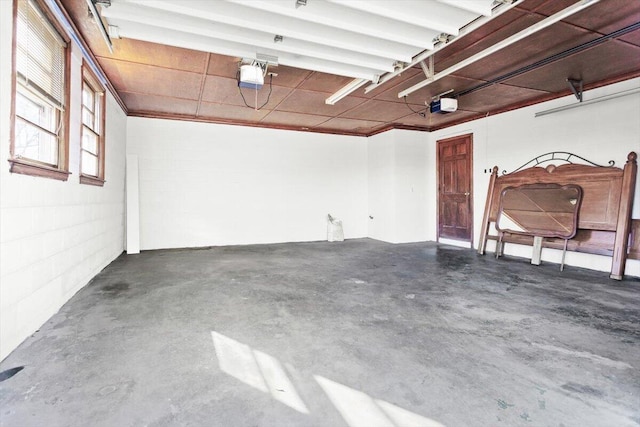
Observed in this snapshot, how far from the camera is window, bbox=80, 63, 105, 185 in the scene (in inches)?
158

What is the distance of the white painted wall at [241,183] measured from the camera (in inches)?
268

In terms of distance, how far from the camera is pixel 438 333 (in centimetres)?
266

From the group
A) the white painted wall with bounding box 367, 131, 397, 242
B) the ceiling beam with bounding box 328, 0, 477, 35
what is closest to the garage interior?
the ceiling beam with bounding box 328, 0, 477, 35

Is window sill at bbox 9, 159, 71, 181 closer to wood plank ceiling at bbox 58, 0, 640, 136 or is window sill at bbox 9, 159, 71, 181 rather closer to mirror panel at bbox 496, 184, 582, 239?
wood plank ceiling at bbox 58, 0, 640, 136

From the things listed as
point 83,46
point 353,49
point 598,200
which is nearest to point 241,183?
point 83,46

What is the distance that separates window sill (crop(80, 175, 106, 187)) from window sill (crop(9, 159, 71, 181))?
0.60m

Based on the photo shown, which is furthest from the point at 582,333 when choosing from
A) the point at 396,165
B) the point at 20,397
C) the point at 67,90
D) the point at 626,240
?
the point at 396,165

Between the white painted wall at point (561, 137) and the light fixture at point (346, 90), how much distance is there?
3301mm

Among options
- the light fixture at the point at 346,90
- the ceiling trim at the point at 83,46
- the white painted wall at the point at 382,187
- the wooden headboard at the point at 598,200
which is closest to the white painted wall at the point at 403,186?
the white painted wall at the point at 382,187

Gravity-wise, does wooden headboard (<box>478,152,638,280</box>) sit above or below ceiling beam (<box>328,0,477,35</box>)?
below

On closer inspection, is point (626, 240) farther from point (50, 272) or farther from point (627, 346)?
point (50, 272)

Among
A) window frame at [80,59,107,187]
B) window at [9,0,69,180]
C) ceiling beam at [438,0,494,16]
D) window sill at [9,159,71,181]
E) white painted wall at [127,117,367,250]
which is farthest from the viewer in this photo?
white painted wall at [127,117,367,250]

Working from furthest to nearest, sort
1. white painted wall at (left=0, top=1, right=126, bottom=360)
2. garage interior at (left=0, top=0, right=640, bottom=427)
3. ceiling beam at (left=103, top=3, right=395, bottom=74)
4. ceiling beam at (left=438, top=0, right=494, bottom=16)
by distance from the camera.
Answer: ceiling beam at (left=103, top=3, right=395, bottom=74) → ceiling beam at (left=438, top=0, right=494, bottom=16) → white painted wall at (left=0, top=1, right=126, bottom=360) → garage interior at (left=0, top=0, right=640, bottom=427)

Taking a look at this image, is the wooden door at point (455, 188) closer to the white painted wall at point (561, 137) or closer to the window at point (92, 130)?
the white painted wall at point (561, 137)
